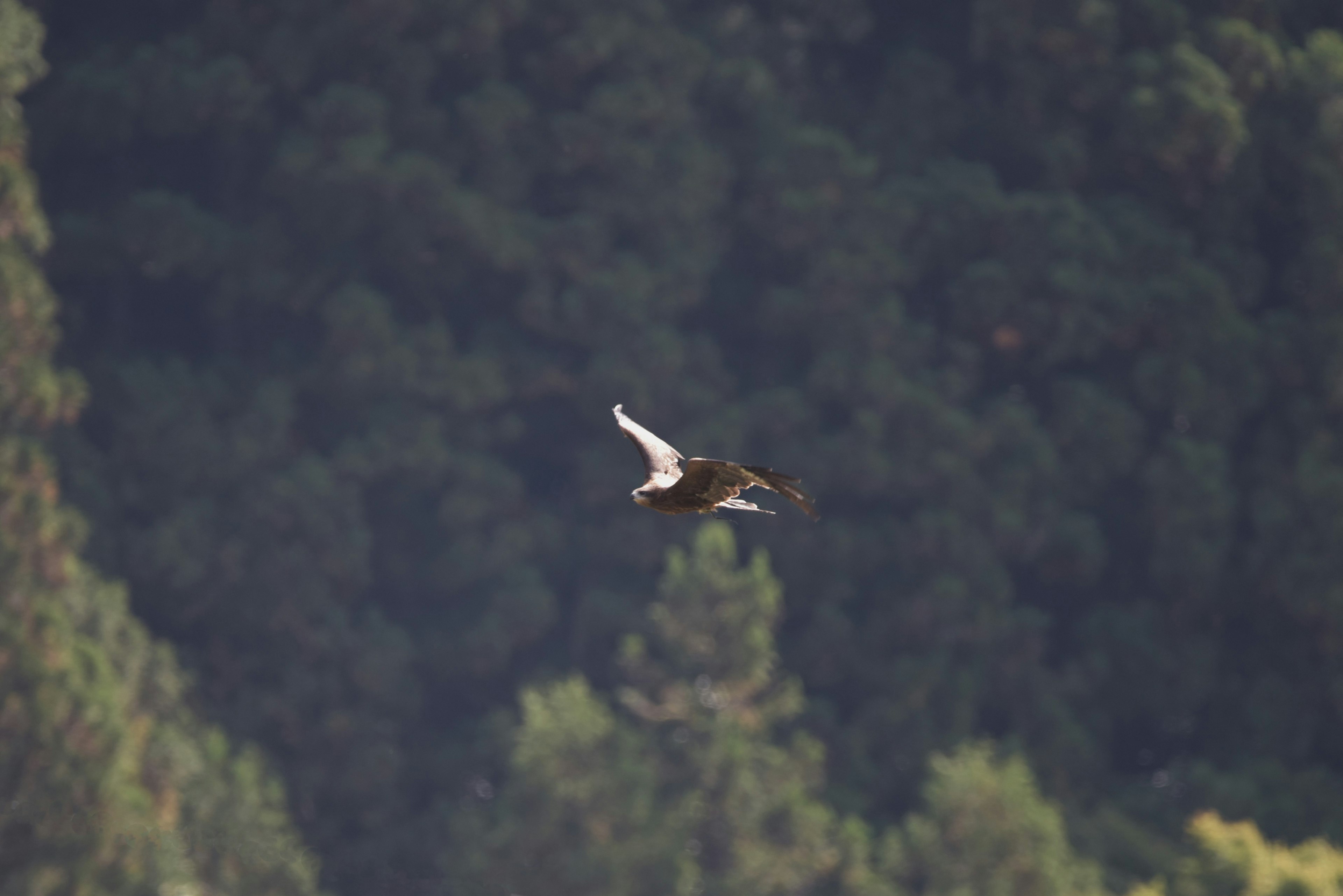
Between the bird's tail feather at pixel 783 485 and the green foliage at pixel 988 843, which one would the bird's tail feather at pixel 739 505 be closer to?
the bird's tail feather at pixel 783 485

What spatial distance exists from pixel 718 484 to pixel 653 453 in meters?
1.16

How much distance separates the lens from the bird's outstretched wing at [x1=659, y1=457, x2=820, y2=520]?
17.1ft

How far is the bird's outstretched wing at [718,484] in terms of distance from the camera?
5.21 metres

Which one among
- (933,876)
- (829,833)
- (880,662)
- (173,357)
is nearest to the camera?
(933,876)

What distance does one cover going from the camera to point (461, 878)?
19375mm

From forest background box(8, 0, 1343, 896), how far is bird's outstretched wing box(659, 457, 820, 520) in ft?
42.2

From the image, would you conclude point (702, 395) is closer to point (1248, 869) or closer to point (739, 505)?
point (1248, 869)

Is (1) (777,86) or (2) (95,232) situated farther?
(1) (777,86)

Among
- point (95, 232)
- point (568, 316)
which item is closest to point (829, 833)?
point (568, 316)

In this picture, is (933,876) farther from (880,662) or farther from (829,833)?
(880,662)

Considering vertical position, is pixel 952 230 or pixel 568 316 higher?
pixel 952 230

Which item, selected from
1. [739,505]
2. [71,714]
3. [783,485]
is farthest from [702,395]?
[783,485]

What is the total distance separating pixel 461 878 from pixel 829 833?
4748 mm

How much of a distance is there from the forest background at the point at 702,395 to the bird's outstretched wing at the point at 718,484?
12852mm
